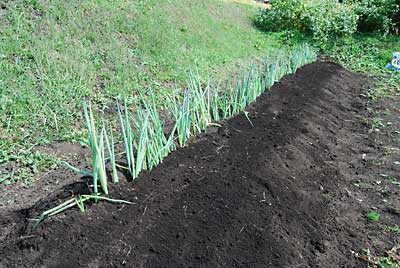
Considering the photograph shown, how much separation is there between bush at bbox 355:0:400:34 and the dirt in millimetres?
7194

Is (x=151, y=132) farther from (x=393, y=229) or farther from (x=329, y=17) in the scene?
(x=329, y=17)

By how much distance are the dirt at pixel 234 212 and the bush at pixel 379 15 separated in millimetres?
7194

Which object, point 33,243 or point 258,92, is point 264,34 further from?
point 33,243

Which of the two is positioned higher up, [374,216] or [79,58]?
[79,58]

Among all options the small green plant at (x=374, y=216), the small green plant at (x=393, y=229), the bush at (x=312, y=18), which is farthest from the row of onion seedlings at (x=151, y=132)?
the bush at (x=312, y=18)

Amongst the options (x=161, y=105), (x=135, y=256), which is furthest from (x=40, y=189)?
(x=161, y=105)

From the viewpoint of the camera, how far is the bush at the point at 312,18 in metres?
9.60

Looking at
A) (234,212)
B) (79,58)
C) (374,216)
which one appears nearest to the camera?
(234,212)

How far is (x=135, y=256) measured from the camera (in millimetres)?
2041

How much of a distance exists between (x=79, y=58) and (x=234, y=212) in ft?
11.0

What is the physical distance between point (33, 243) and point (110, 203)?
484mm

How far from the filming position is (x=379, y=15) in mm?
9938

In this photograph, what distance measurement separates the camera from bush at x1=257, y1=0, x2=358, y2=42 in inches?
378

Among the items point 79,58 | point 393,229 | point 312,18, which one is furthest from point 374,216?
point 312,18
